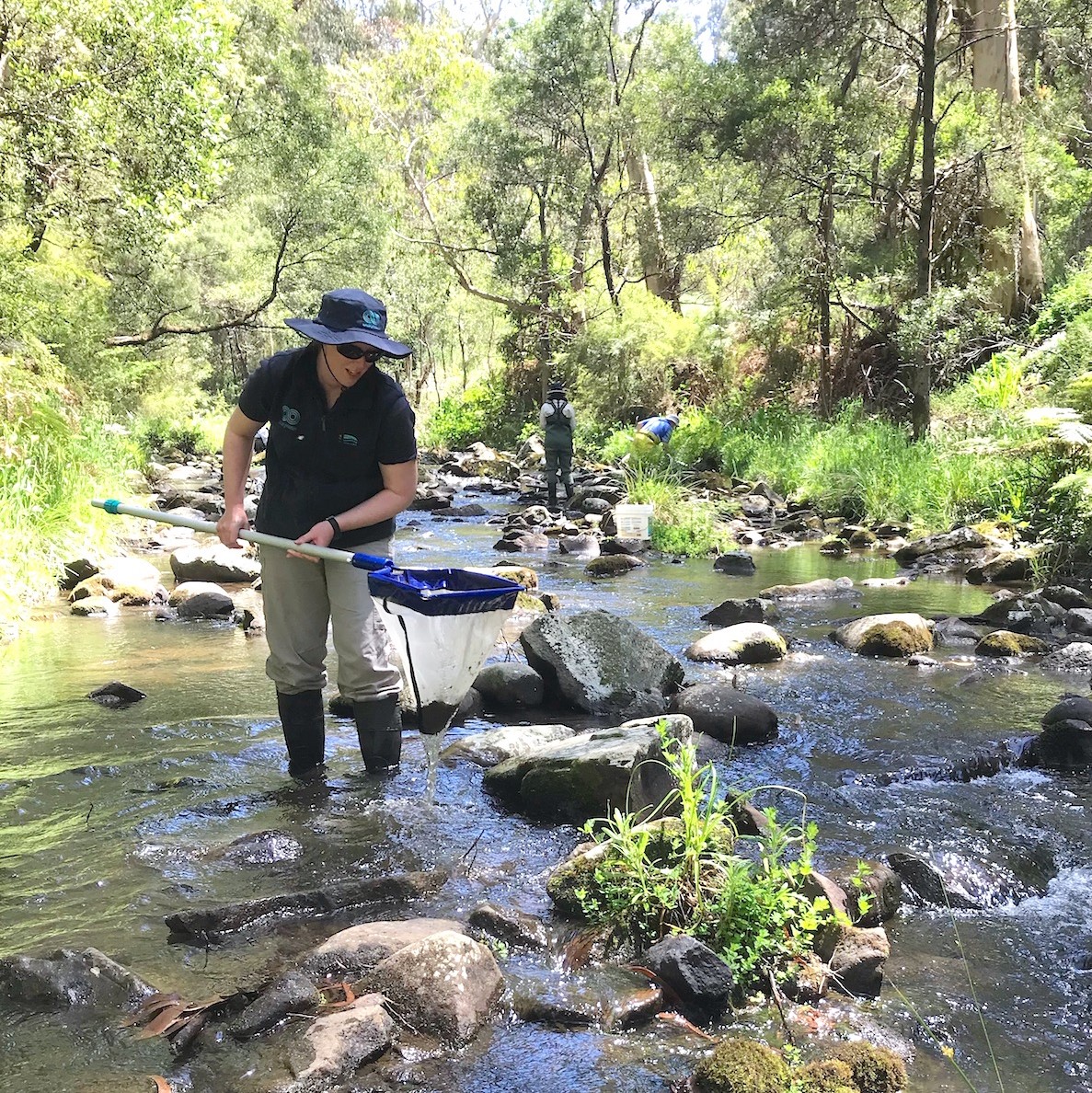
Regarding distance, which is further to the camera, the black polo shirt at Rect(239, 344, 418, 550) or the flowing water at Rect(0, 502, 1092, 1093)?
the black polo shirt at Rect(239, 344, 418, 550)

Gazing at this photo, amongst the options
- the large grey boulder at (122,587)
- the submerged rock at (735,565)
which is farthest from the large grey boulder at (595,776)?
the submerged rock at (735,565)

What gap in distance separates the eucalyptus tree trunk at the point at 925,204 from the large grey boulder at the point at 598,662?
9.82m

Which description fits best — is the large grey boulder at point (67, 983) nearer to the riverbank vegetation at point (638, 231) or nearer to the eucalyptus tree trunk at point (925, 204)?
the riverbank vegetation at point (638, 231)

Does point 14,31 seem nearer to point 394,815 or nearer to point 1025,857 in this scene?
point 394,815

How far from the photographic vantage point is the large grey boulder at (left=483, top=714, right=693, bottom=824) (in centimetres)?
410

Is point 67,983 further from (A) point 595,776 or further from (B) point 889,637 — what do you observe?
(B) point 889,637

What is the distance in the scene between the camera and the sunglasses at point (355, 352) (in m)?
3.89

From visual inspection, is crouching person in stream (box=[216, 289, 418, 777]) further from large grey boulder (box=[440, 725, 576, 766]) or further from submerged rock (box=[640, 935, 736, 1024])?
submerged rock (box=[640, 935, 736, 1024])

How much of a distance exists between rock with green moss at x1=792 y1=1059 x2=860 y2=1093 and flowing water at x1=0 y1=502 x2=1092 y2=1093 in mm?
222

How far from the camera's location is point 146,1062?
2561 mm

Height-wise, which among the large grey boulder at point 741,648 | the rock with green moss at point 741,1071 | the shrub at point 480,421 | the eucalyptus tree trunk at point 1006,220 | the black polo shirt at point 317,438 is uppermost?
the eucalyptus tree trunk at point 1006,220

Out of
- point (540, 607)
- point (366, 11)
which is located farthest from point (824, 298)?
point (366, 11)

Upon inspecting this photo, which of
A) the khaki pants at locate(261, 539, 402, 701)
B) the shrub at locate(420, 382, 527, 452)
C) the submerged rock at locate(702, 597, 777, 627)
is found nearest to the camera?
the khaki pants at locate(261, 539, 402, 701)

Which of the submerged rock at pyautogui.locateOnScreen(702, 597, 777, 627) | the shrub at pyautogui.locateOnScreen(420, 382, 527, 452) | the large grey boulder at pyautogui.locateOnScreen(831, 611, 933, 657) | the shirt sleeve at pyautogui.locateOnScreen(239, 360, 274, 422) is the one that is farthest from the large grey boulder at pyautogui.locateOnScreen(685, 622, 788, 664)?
the shrub at pyautogui.locateOnScreen(420, 382, 527, 452)
